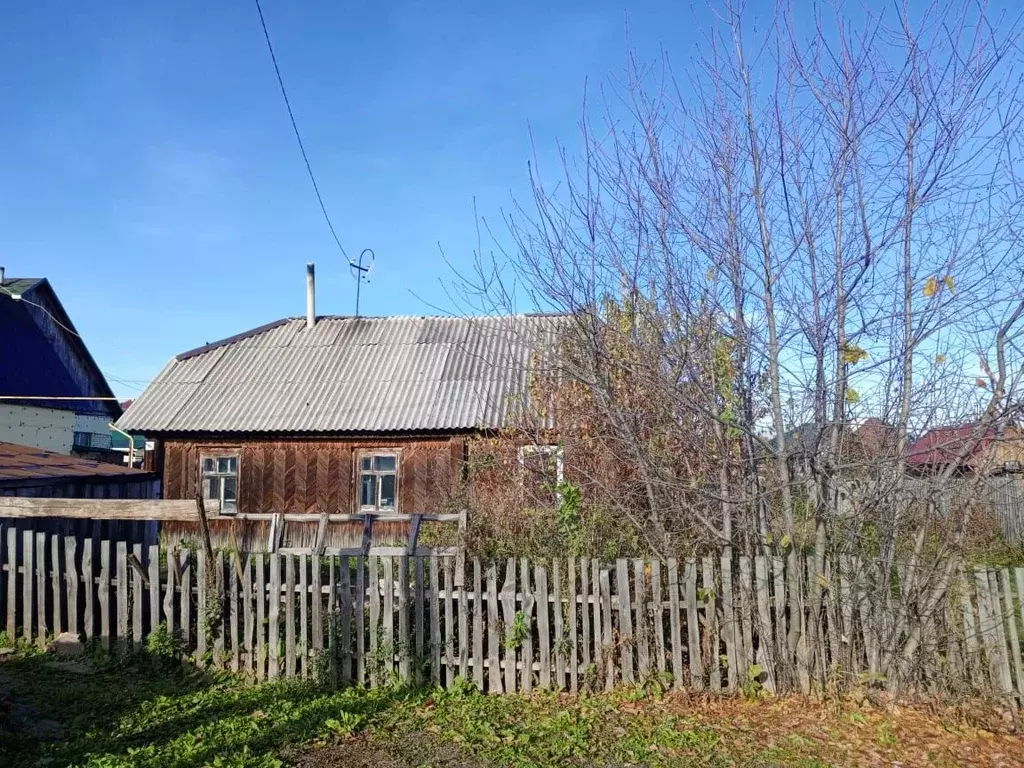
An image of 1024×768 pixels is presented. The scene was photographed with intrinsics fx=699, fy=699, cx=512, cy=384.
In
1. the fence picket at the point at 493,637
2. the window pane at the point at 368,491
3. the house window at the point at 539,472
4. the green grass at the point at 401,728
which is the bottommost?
the green grass at the point at 401,728

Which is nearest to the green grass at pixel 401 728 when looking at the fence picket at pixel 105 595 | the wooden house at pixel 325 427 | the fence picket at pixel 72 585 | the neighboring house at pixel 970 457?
the fence picket at pixel 105 595

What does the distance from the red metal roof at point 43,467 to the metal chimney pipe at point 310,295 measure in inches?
342

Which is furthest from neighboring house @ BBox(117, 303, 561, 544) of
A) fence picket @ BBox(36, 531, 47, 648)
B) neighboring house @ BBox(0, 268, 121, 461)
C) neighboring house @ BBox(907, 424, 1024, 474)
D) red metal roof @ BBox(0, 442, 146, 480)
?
neighboring house @ BBox(907, 424, 1024, 474)

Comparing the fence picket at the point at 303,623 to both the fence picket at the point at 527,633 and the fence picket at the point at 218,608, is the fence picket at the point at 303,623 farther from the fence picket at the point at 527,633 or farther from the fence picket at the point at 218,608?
the fence picket at the point at 527,633

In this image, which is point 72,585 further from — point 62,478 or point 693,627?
Answer: point 693,627

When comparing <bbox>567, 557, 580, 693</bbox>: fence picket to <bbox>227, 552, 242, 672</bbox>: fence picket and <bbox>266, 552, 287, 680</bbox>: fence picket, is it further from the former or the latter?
<bbox>227, 552, 242, 672</bbox>: fence picket

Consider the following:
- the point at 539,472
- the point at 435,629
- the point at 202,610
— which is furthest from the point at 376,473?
the point at 435,629

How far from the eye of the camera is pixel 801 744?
14.9ft

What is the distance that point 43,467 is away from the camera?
9.69 m

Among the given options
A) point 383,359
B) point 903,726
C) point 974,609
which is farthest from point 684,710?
point 383,359

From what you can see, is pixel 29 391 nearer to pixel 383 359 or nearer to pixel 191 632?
pixel 383 359

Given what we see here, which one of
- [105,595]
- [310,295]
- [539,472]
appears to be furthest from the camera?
[310,295]

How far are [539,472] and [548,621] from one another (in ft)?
8.87

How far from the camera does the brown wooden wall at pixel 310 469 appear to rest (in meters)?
14.5
